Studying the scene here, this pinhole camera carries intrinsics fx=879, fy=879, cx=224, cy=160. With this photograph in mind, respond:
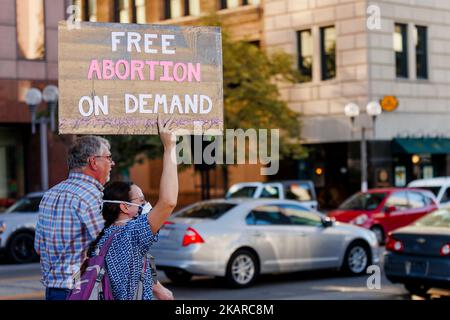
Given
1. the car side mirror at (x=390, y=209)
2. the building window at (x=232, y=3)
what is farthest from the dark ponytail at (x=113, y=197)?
the building window at (x=232, y=3)

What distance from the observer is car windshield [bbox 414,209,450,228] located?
11992 millimetres

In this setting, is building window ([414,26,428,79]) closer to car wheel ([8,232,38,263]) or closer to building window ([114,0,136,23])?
building window ([114,0,136,23])

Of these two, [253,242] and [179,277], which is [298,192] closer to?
[179,277]

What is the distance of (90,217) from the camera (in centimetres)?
453

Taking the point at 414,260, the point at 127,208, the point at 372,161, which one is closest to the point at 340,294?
the point at 414,260

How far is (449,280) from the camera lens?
10.9m

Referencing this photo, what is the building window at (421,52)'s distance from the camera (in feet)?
108

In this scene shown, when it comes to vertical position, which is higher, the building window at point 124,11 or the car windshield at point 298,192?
the building window at point 124,11

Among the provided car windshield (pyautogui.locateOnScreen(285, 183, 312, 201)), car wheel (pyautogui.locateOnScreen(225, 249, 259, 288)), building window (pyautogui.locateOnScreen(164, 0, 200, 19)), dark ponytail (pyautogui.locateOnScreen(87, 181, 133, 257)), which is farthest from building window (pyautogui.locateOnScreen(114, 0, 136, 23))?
dark ponytail (pyautogui.locateOnScreen(87, 181, 133, 257))

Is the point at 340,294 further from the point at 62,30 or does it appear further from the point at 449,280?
the point at 62,30

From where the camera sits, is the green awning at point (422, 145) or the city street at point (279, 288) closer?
the city street at point (279, 288)

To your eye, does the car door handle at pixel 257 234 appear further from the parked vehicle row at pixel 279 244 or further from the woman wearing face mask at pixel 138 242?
the woman wearing face mask at pixel 138 242

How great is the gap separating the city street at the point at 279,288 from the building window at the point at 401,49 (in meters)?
18.4

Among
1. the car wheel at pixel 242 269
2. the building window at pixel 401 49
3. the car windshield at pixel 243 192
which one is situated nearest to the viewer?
the car wheel at pixel 242 269
